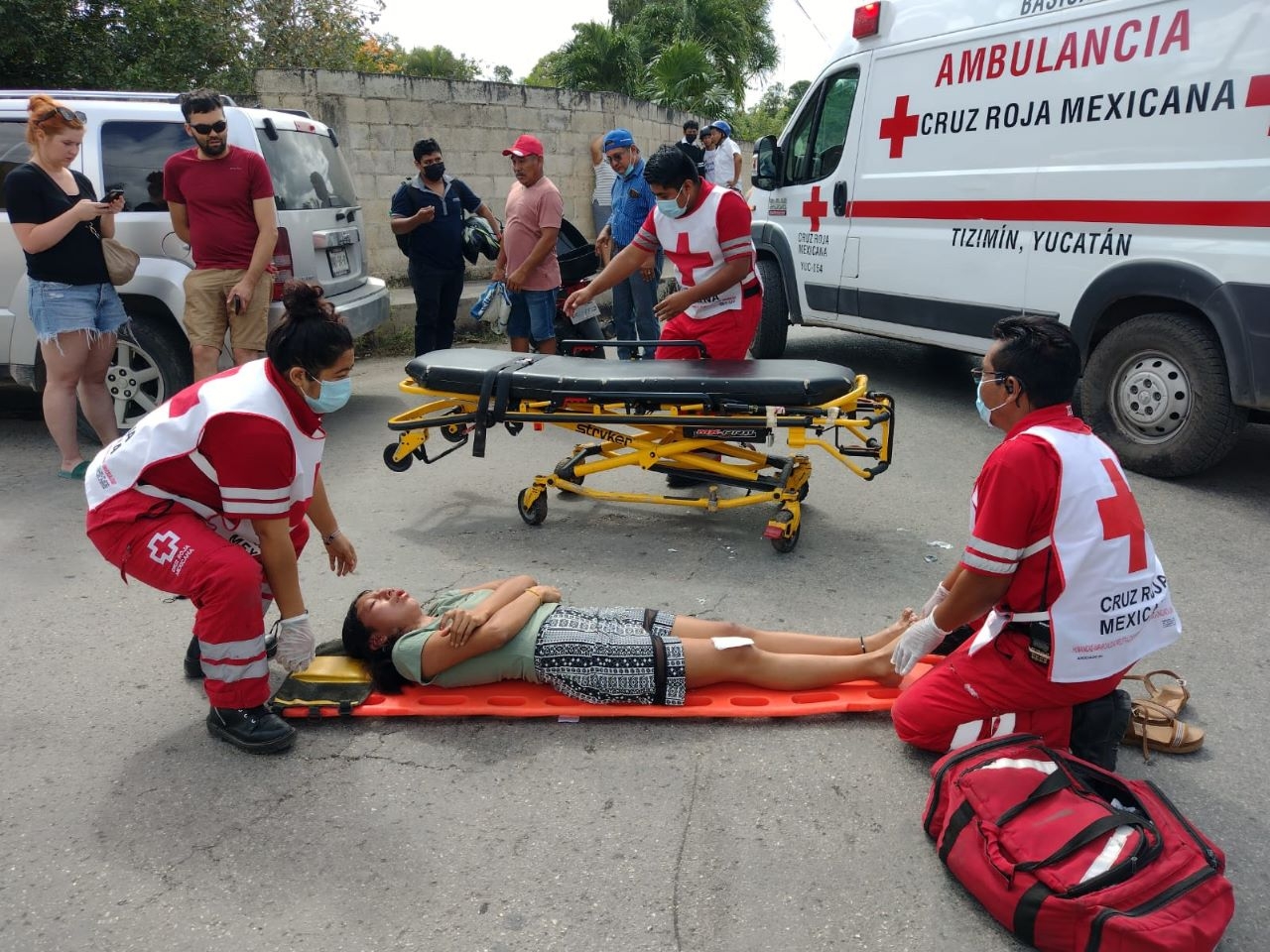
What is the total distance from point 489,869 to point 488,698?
762mm

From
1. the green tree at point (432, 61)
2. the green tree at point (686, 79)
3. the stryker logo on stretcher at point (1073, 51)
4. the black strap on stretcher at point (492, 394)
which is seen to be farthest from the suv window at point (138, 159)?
the green tree at point (432, 61)

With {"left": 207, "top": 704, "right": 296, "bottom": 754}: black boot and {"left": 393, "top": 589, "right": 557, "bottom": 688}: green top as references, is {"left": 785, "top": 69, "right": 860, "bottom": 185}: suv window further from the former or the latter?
{"left": 207, "top": 704, "right": 296, "bottom": 754}: black boot

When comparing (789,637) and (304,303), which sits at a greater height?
(304,303)

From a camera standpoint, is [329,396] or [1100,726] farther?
[329,396]

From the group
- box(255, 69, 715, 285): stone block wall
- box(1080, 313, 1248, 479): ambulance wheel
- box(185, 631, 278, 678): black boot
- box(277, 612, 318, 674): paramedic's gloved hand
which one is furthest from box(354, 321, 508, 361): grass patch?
box(277, 612, 318, 674): paramedic's gloved hand

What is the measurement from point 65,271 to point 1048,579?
204 inches

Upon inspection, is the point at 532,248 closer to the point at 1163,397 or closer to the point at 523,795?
the point at 1163,397

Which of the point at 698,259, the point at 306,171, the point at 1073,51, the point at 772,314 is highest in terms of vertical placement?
the point at 1073,51

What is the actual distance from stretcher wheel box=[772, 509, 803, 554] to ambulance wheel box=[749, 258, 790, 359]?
387 cm

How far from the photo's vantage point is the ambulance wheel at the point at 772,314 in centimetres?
819

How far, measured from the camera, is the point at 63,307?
5297mm

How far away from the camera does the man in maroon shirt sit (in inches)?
219

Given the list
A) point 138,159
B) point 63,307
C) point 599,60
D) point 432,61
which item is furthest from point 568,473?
point 432,61

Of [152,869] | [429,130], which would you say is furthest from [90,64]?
[152,869]
